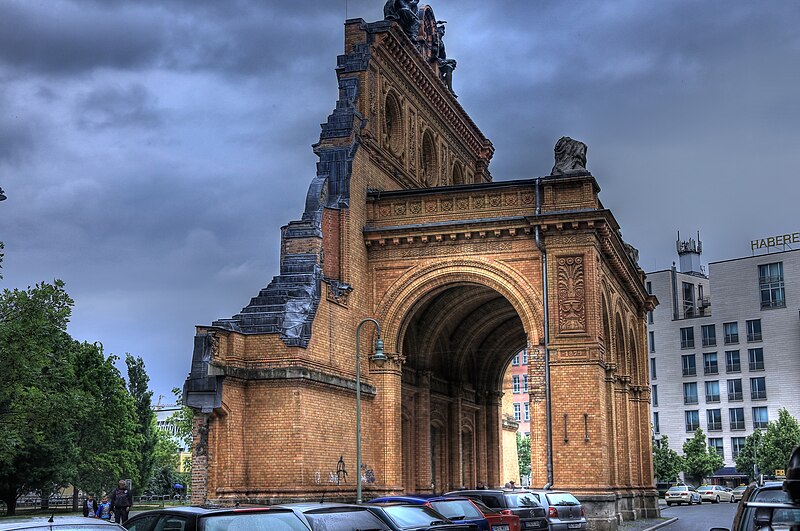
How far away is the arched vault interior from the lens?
35.9 metres

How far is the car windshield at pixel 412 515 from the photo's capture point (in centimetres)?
1404

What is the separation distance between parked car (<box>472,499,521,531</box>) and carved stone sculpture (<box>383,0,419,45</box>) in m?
22.2

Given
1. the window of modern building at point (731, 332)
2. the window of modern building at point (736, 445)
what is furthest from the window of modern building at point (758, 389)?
the window of modern building at point (731, 332)

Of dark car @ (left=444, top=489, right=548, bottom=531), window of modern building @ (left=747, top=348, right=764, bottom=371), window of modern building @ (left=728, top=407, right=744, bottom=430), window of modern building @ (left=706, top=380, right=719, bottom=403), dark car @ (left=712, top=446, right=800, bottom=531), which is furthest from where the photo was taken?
window of modern building @ (left=706, top=380, right=719, bottom=403)

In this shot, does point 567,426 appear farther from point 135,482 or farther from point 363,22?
point 135,482

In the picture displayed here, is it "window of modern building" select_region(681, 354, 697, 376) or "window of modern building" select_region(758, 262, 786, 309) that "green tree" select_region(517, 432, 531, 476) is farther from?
"window of modern building" select_region(758, 262, 786, 309)

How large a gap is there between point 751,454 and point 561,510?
6119cm

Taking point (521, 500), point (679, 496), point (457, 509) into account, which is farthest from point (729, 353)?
point (457, 509)

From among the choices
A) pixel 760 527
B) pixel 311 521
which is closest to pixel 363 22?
pixel 311 521

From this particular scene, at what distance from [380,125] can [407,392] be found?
9.89 metres

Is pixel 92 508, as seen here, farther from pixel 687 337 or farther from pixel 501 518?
pixel 687 337

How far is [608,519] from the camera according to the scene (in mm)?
28812

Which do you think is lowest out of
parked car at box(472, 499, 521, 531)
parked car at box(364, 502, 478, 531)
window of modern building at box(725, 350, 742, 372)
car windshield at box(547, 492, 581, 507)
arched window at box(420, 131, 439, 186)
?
parked car at box(472, 499, 521, 531)

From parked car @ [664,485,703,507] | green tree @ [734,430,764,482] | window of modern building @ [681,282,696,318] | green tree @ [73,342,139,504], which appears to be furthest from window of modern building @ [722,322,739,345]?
green tree @ [73,342,139,504]
